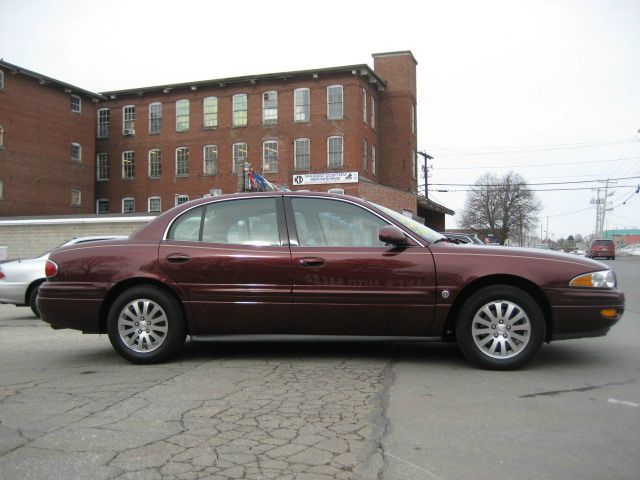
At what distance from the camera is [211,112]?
138 feet

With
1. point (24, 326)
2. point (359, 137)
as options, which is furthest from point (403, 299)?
point (359, 137)

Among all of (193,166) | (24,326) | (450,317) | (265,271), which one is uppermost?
(193,166)

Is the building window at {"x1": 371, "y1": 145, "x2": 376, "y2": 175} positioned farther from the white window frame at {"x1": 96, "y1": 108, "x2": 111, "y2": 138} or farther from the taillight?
the taillight

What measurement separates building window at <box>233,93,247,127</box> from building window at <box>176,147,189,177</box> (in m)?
4.58

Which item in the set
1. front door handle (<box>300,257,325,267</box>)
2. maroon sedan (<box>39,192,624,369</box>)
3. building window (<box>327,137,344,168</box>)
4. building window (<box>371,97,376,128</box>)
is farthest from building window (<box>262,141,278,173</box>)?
front door handle (<box>300,257,325,267</box>)

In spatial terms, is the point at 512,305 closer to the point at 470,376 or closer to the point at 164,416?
the point at 470,376

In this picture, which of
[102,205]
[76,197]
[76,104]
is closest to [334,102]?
[76,104]

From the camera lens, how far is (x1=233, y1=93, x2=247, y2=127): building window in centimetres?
4122

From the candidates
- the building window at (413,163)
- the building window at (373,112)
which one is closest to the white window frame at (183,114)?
the building window at (373,112)

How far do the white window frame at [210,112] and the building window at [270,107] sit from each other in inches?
154

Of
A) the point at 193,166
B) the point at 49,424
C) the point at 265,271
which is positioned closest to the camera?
the point at 49,424

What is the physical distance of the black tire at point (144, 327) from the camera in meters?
5.40

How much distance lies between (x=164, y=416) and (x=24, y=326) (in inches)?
243

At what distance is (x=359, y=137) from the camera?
38.4 m
